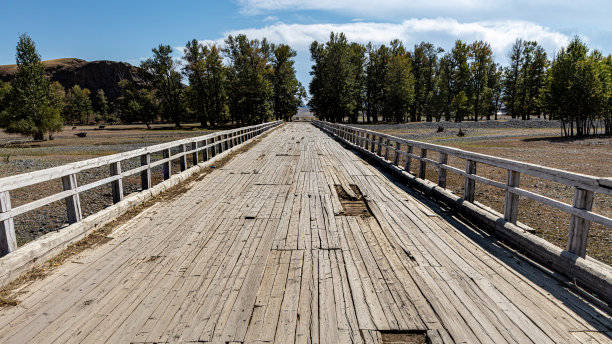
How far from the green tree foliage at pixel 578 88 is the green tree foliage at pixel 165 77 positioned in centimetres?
5997

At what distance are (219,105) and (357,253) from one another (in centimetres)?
7296

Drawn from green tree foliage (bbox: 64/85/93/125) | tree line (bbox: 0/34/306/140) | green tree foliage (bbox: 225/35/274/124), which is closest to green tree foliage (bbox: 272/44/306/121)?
tree line (bbox: 0/34/306/140)

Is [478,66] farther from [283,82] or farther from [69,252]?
[69,252]

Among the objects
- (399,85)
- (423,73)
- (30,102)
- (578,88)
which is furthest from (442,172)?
(423,73)

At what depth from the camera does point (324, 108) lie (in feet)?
250

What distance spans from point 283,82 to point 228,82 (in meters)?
13.4

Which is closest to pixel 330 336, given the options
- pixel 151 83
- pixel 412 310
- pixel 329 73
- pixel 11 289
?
pixel 412 310

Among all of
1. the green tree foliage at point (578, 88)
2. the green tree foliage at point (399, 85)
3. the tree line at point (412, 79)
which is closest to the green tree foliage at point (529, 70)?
the tree line at point (412, 79)

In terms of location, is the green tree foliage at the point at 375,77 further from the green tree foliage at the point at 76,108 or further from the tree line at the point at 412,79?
the green tree foliage at the point at 76,108

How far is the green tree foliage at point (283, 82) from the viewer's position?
77.1 m

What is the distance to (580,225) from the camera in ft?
12.8

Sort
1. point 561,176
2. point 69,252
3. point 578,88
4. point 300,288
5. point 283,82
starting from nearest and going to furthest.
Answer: point 300,288, point 561,176, point 69,252, point 578,88, point 283,82

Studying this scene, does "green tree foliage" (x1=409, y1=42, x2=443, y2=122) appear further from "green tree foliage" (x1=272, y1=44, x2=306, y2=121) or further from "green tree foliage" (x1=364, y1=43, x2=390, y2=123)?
"green tree foliage" (x1=272, y1=44, x2=306, y2=121)

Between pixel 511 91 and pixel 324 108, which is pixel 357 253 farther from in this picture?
pixel 511 91
